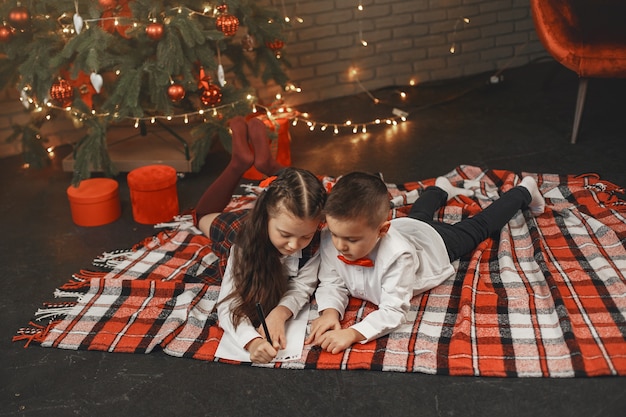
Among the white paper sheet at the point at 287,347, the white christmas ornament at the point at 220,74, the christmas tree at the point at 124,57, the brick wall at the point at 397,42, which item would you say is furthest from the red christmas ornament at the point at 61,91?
the white paper sheet at the point at 287,347

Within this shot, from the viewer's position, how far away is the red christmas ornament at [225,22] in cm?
313

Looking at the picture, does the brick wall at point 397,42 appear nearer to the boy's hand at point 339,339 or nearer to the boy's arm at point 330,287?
the boy's arm at point 330,287

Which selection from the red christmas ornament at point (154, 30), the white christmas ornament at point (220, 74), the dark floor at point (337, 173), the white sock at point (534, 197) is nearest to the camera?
the dark floor at point (337, 173)

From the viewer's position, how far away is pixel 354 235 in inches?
81.4

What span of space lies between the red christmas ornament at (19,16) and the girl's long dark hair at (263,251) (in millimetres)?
1509

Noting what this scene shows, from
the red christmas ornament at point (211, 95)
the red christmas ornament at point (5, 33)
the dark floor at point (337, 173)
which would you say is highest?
the red christmas ornament at point (5, 33)

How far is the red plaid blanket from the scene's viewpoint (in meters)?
2.07

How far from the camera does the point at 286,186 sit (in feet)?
7.03

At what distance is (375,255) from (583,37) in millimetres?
1898

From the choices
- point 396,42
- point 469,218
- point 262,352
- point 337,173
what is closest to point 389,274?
point 262,352

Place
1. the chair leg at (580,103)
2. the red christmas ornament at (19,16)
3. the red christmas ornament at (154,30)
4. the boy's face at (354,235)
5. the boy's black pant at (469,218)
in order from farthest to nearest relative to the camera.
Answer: the chair leg at (580,103) < the red christmas ornament at (19,16) < the red christmas ornament at (154,30) < the boy's black pant at (469,218) < the boy's face at (354,235)

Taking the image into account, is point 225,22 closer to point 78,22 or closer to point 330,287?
point 78,22

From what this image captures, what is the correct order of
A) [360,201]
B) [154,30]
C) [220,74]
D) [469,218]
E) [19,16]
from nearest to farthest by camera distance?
[360,201]
[469,218]
[154,30]
[19,16]
[220,74]

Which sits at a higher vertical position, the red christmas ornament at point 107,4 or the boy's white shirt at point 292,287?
the red christmas ornament at point 107,4
